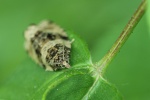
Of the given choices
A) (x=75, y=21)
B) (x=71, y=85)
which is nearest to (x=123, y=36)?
(x=71, y=85)

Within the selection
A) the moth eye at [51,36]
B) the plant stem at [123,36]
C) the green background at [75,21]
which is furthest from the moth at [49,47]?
the green background at [75,21]

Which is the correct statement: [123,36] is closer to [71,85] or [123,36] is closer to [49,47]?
[71,85]

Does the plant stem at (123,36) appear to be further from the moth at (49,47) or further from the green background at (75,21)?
the green background at (75,21)

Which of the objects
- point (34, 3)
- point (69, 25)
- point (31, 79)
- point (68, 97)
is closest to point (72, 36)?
point (31, 79)

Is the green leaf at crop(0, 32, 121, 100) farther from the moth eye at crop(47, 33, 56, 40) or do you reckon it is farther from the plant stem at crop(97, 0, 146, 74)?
the moth eye at crop(47, 33, 56, 40)

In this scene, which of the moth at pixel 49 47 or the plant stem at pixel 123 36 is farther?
the moth at pixel 49 47

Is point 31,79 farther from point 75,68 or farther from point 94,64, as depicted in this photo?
point 94,64
